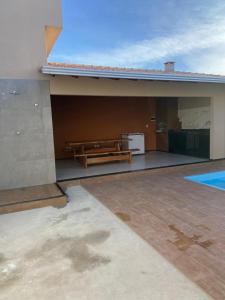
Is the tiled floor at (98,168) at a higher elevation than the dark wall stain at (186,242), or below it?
higher

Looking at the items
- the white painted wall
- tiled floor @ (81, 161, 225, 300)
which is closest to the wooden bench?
tiled floor @ (81, 161, 225, 300)

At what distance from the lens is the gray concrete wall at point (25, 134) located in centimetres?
543

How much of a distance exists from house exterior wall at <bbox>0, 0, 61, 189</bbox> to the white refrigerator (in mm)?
4592

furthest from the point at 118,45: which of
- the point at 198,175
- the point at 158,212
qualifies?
the point at 158,212

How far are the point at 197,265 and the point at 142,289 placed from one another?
28.1 inches

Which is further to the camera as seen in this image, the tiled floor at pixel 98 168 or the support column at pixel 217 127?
the support column at pixel 217 127

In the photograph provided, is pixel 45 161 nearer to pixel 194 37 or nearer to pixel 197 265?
pixel 197 265

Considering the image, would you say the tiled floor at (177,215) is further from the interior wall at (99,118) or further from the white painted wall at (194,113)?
the interior wall at (99,118)

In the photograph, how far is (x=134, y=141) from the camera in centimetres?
998

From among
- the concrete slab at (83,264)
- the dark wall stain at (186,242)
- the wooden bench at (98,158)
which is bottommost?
the concrete slab at (83,264)

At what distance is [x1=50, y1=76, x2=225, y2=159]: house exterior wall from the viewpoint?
5.89 m

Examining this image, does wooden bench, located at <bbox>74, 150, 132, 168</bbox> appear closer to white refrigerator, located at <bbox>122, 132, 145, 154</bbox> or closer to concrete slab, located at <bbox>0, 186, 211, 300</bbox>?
white refrigerator, located at <bbox>122, 132, 145, 154</bbox>

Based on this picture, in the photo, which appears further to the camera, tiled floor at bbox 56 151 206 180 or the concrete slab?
tiled floor at bbox 56 151 206 180

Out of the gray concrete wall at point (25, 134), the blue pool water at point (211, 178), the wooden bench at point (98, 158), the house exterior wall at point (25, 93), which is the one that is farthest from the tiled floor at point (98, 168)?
the blue pool water at point (211, 178)
